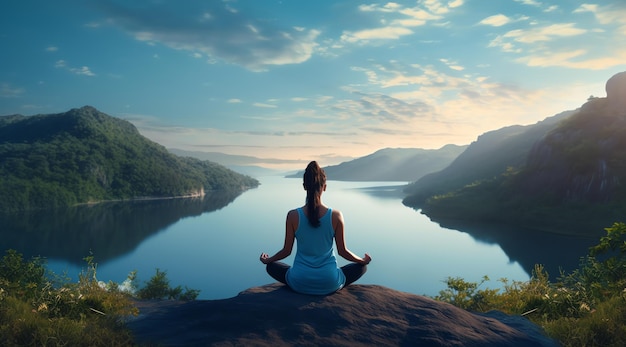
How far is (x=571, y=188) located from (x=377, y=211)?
68.7m

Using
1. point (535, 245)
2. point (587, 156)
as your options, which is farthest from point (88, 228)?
point (587, 156)

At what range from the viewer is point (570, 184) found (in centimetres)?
11362

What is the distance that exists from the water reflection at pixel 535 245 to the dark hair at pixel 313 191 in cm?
7412

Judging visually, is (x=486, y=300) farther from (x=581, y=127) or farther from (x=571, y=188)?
(x=581, y=127)

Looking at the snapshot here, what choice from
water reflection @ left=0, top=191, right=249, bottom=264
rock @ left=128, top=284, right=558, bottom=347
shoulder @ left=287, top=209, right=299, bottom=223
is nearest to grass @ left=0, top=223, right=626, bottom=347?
rock @ left=128, top=284, right=558, bottom=347

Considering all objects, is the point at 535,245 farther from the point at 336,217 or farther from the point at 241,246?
the point at 336,217

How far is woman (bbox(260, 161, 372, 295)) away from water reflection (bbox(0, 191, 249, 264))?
88895 mm

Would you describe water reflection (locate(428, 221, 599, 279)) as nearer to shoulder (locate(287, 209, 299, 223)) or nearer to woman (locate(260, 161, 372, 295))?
woman (locate(260, 161, 372, 295))

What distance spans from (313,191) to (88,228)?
468ft

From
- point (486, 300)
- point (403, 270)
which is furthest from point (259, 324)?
point (403, 270)

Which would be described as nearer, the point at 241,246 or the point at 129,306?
the point at 129,306

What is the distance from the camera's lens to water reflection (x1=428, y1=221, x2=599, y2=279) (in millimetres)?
78250

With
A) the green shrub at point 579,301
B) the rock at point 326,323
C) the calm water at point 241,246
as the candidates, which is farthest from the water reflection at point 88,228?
the rock at point 326,323

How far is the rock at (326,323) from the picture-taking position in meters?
6.80
